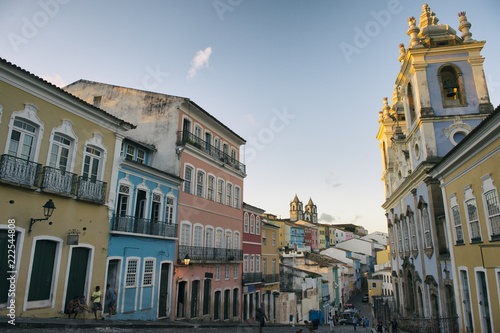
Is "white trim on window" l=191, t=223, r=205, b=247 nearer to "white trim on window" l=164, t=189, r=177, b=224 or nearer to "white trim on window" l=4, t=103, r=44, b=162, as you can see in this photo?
"white trim on window" l=164, t=189, r=177, b=224

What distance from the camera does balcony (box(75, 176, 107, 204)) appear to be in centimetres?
1386

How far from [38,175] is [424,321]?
1916 cm

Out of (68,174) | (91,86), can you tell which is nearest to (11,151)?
(68,174)

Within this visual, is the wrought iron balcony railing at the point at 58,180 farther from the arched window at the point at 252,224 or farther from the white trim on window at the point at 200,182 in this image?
the arched window at the point at 252,224

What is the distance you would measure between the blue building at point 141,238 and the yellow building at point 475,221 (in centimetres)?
1371

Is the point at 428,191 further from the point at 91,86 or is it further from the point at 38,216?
the point at 91,86

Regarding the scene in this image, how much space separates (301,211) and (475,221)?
128 m

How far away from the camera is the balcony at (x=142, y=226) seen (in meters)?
15.7

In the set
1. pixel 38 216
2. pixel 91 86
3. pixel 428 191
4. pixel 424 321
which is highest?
pixel 91 86

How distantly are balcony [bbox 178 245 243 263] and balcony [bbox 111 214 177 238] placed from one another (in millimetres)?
1464

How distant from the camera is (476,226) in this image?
13.7 meters

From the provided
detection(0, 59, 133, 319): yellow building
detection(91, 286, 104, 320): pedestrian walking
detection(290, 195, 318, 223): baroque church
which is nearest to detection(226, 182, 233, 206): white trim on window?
detection(0, 59, 133, 319): yellow building

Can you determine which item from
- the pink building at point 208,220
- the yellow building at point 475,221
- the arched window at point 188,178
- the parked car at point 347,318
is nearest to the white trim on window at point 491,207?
the yellow building at point 475,221

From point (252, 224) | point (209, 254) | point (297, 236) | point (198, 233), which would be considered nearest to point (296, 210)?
point (297, 236)
